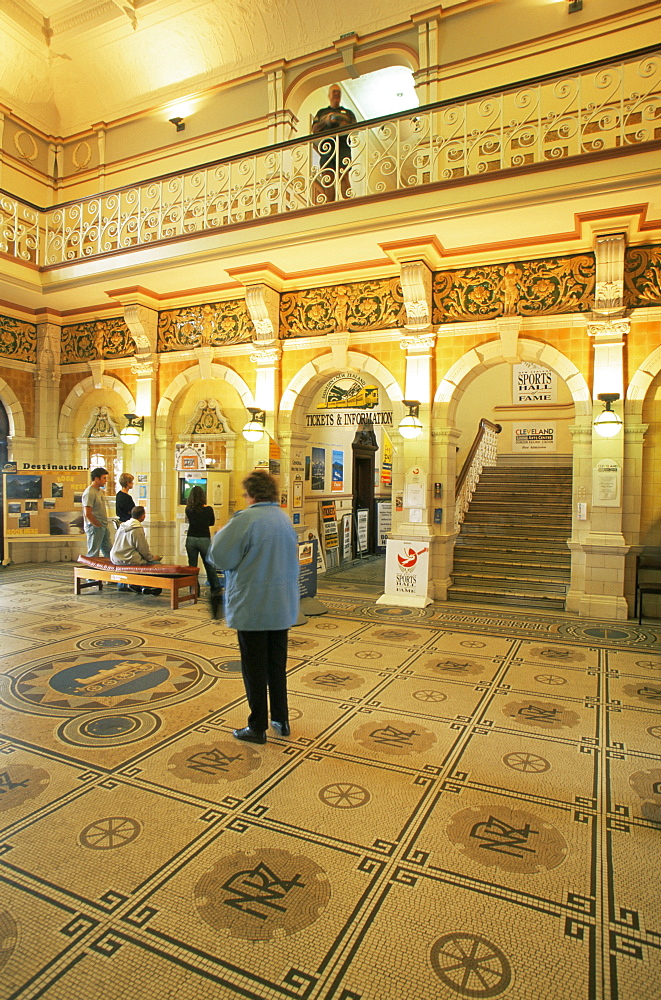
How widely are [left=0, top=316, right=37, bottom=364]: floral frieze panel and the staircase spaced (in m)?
7.77

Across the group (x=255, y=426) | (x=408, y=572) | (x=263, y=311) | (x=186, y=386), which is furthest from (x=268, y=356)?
(x=408, y=572)

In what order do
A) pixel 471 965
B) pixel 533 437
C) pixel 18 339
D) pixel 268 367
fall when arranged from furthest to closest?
1. pixel 533 437
2. pixel 18 339
3. pixel 268 367
4. pixel 471 965


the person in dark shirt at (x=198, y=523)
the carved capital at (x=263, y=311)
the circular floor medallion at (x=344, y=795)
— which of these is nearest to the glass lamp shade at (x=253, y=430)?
the carved capital at (x=263, y=311)

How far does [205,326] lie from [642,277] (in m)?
→ 5.87

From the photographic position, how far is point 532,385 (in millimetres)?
12672

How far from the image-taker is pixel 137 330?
9078mm

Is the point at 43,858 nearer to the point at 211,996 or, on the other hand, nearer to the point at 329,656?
the point at 211,996

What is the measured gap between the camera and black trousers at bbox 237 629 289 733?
326 centimetres

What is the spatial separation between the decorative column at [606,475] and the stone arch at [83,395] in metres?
6.88

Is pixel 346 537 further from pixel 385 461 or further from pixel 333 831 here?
pixel 333 831

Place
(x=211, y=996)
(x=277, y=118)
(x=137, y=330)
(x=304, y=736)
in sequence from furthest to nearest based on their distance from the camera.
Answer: (x=137, y=330)
(x=277, y=118)
(x=304, y=736)
(x=211, y=996)

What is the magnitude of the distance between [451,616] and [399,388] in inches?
118

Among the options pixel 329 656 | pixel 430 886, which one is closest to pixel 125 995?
pixel 430 886

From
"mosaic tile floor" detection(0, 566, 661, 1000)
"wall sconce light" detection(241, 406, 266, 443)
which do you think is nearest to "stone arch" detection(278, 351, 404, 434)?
"wall sconce light" detection(241, 406, 266, 443)
